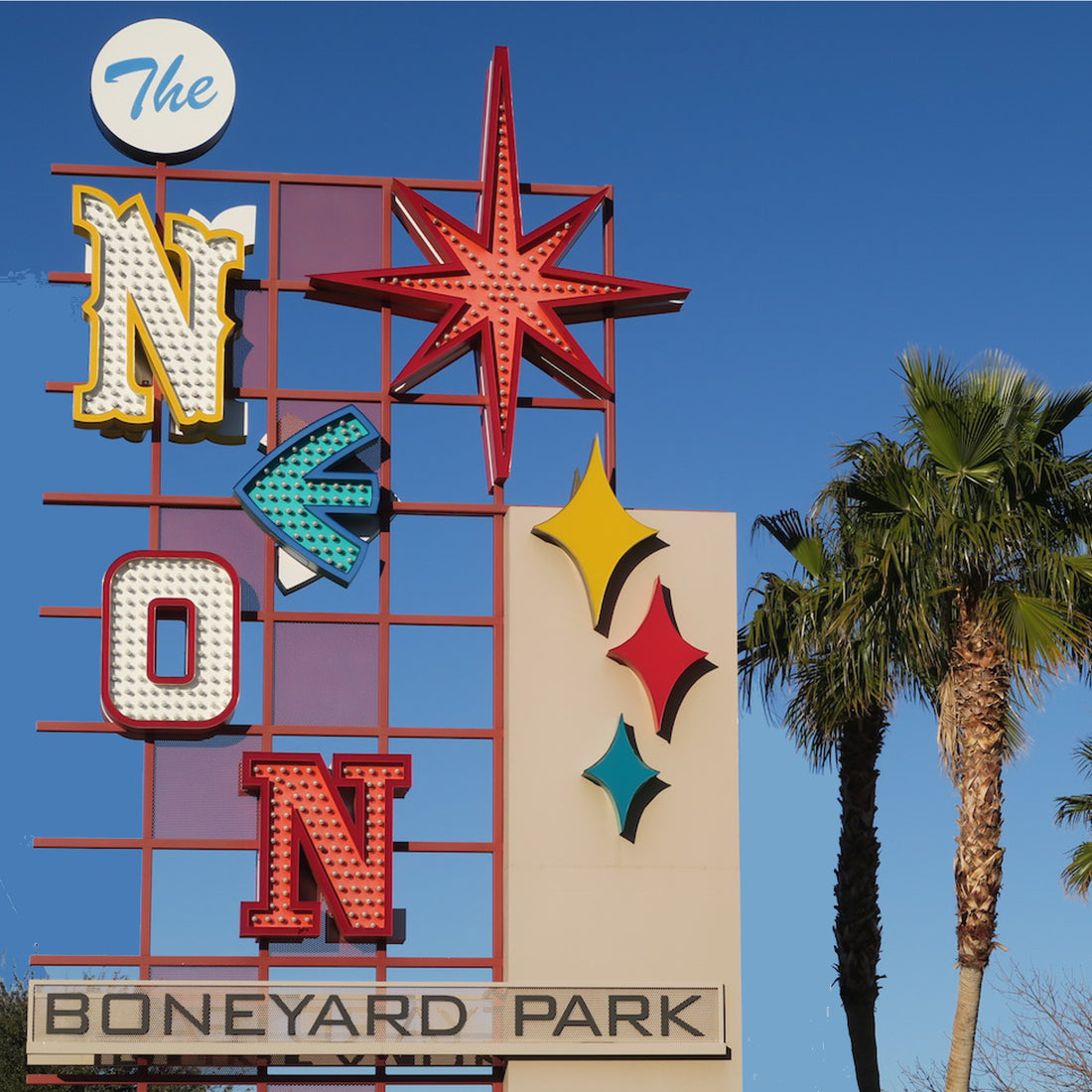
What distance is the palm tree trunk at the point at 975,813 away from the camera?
24.1 meters

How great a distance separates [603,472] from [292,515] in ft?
11.8

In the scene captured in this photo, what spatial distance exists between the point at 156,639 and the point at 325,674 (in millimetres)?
1887

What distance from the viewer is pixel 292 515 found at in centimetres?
2411

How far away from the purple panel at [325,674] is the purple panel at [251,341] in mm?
2980

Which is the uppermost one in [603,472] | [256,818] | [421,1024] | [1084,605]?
[603,472]

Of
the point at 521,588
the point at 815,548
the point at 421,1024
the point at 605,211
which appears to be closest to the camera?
the point at 421,1024

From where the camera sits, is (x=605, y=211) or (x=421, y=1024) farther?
(x=605, y=211)

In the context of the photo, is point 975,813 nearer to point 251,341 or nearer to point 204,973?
point 204,973

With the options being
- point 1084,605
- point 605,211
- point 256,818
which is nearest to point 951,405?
point 1084,605

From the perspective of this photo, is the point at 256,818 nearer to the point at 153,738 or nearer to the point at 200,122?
the point at 153,738

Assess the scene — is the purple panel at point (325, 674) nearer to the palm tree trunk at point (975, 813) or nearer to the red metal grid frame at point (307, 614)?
the red metal grid frame at point (307, 614)

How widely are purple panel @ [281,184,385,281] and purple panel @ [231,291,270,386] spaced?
0.48 meters

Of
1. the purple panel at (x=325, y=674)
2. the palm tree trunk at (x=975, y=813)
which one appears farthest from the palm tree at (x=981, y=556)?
the purple panel at (x=325, y=674)

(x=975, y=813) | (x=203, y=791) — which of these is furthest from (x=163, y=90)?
(x=975, y=813)
